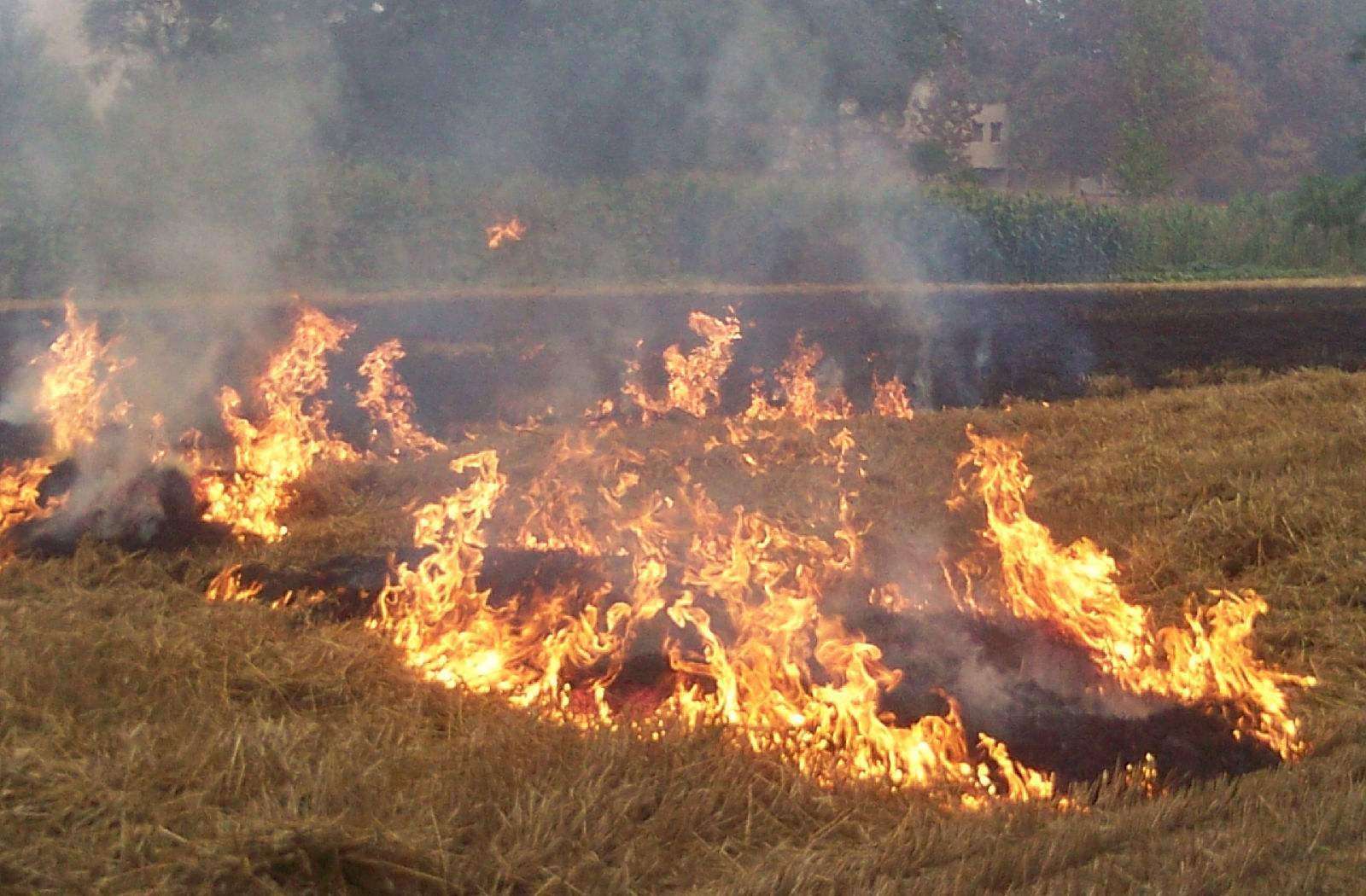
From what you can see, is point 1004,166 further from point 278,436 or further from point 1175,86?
point 278,436

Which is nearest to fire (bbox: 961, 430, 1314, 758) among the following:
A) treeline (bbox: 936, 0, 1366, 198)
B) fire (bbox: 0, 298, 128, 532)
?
fire (bbox: 0, 298, 128, 532)

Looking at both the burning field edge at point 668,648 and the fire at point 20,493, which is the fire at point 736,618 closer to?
the burning field edge at point 668,648

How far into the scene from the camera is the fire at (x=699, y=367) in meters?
11.2

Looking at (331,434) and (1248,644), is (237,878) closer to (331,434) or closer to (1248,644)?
(1248,644)

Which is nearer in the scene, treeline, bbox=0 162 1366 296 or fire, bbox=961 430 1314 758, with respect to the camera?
fire, bbox=961 430 1314 758

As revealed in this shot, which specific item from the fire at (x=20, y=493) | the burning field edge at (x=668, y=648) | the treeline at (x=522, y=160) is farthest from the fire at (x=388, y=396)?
the fire at (x=20, y=493)

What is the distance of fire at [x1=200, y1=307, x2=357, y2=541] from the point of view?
6508 mm

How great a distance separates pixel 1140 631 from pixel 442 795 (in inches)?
114

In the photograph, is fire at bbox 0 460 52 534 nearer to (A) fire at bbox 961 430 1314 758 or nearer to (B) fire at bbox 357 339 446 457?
(B) fire at bbox 357 339 446 457

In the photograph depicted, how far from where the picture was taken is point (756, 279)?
46.5 ft

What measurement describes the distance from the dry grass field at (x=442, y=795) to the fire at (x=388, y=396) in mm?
4685

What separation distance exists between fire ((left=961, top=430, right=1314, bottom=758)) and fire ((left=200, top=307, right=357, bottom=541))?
3.32 metres

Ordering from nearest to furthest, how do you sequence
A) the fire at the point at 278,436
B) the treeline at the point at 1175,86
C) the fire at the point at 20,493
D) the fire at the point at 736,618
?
the fire at the point at 736,618, the fire at the point at 20,493, the fire at the point at 278,436, the treeline at the point at 1175,86

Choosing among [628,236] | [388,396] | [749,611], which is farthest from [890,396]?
[749,611]
